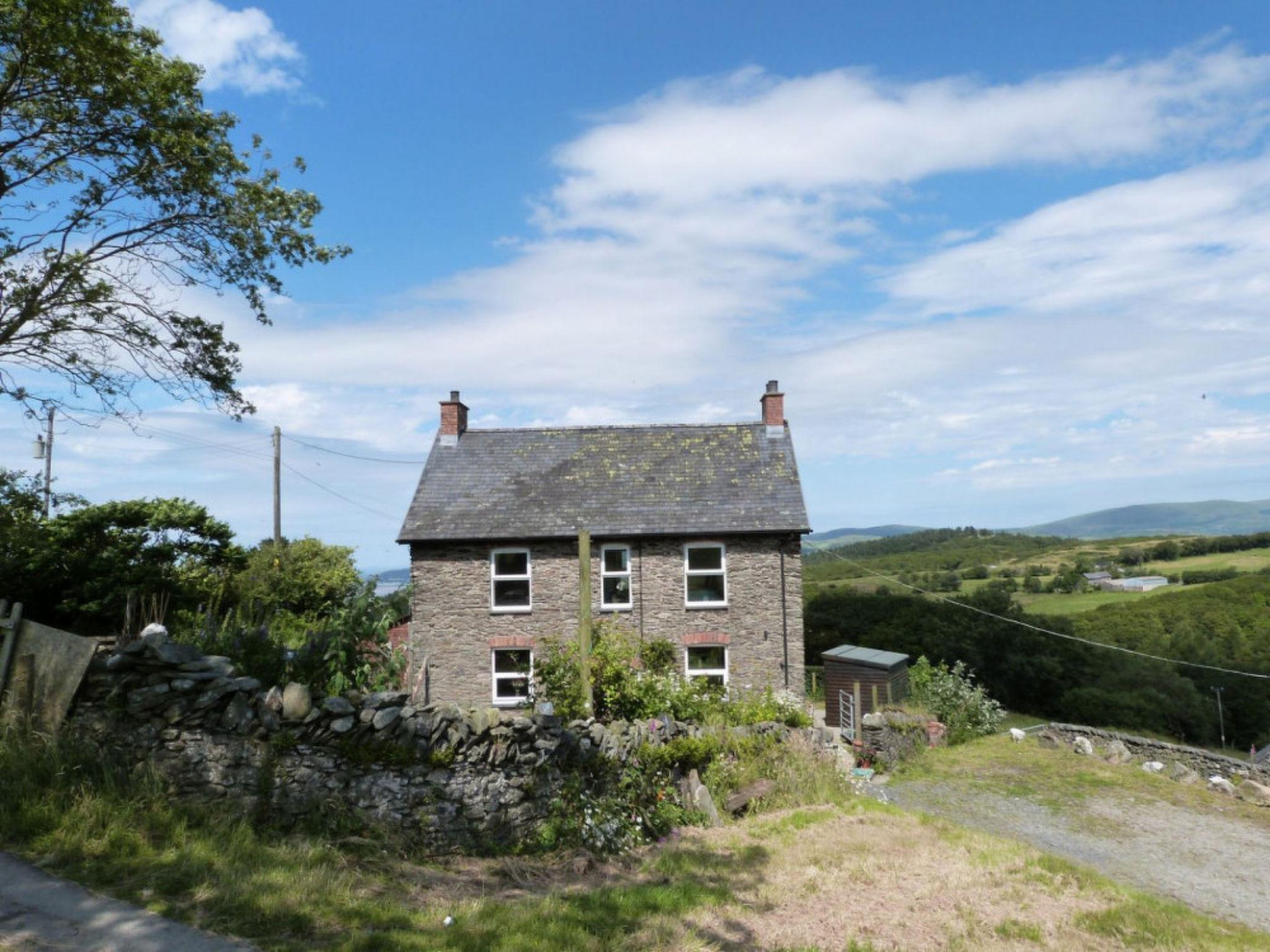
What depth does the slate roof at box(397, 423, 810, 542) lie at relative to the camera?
20.4m

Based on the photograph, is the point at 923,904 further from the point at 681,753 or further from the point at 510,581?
the point at 510,581

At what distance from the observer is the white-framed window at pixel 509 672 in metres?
20.0

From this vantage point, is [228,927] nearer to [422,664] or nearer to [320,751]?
[320,751]

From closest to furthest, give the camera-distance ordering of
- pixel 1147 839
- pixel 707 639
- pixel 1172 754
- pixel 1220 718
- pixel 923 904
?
Answer: pixel 923 904 → pixel 1147 839 → pixel 707 639 → pixel 1172 754 → pixel 1220 718

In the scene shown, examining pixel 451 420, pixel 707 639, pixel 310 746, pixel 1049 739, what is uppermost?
pixel 451 420

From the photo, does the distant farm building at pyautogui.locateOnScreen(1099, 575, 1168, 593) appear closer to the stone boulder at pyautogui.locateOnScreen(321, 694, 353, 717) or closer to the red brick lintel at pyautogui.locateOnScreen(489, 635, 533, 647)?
the red brick lintel at pyautogui.locateOnScreen(489, 635, 533, 647)

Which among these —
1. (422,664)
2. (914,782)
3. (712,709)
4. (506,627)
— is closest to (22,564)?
(422,664)

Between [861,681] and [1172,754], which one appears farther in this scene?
[1172,754]

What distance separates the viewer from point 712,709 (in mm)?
12570

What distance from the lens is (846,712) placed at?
1906cm

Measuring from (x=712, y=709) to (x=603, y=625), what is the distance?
4910mm

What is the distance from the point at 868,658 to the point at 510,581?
9780mm

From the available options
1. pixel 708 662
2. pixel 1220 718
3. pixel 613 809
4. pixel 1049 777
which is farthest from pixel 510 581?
pixel 1220 718

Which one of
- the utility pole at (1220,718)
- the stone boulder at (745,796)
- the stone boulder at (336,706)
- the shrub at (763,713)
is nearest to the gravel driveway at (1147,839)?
the shrub at (763,713)
